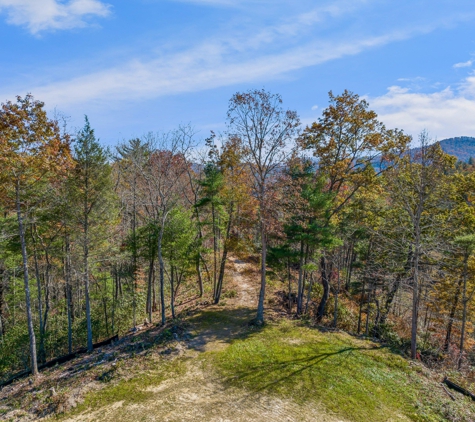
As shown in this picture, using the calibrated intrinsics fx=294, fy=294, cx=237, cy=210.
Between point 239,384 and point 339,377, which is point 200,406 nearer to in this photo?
point 239,384

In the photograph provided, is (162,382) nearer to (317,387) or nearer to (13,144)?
(317,387)

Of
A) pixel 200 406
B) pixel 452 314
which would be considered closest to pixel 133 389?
pixel 200 406

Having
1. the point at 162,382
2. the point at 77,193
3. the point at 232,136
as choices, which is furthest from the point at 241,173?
the point at 162,382

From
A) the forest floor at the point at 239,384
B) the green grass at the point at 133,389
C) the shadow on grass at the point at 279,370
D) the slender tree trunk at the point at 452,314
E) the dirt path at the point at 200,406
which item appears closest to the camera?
the dirt path at the point at 200,406

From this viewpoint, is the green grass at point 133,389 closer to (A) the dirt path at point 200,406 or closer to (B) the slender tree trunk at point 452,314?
(A) the dirt path at point 200,406

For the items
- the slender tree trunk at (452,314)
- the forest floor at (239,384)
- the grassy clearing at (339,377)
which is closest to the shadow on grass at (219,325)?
the forest floor at (239,384)
